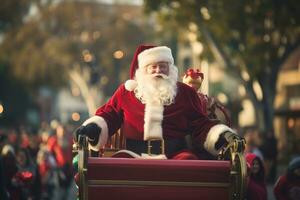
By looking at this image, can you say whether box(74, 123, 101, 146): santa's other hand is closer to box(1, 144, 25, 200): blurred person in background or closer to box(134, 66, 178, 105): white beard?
box(134, 66, 178, 105): white beard

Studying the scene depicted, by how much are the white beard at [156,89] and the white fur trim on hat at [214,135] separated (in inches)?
20.8

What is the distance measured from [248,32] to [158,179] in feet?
74.1

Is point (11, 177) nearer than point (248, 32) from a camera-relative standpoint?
Yes

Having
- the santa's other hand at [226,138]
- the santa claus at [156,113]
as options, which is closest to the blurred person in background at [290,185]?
the santa claus at [156,113]

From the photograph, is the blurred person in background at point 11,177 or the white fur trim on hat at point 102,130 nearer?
the white fur trim on hat at point 102,130

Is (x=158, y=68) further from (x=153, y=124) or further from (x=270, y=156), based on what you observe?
(x=270, y=156)

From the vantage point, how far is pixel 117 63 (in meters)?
55.7

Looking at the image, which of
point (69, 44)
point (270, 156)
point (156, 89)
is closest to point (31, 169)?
point (156, 89)

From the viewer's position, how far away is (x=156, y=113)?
313 inches

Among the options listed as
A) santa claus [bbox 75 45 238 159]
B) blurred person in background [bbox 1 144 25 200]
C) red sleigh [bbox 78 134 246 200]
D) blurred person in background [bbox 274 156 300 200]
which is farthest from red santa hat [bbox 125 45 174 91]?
blurred person in background [bbox 1 144 25 200]

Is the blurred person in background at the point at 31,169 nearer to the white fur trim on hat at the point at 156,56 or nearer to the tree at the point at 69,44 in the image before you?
the white fur trim on hat at the point at 156,56

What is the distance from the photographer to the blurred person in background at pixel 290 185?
33.1 feet

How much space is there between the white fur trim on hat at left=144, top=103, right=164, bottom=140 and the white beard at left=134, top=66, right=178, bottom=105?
14cm

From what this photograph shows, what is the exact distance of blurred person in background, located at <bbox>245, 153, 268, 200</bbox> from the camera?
9.52 metres
